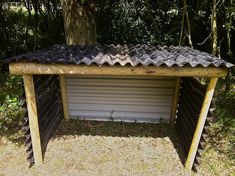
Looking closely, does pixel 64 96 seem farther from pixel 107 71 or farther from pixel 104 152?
pixel 107 71

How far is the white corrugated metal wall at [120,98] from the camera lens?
5652 mm

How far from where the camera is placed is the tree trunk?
6012 millimetres

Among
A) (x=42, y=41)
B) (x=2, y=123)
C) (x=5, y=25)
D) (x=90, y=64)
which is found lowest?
(x=2, y=123)

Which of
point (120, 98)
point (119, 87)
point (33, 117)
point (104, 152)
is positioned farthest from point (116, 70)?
point (120, 98)

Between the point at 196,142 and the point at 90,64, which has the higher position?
the point at 90,64

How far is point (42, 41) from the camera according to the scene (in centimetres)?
966

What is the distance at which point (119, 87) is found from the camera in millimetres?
5691

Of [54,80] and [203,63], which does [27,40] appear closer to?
[54,80]

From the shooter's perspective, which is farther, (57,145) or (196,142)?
(57,145)

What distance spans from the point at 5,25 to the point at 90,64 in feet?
22.6

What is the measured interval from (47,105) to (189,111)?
2.60 metres

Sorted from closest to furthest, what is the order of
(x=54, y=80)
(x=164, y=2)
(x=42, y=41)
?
(x=54, y=80) → (x=164, y=2) → (x=42, y=41)

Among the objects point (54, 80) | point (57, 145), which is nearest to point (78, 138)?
point (57, 145)

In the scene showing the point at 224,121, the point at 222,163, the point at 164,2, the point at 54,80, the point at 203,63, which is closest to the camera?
the point at 203,63
